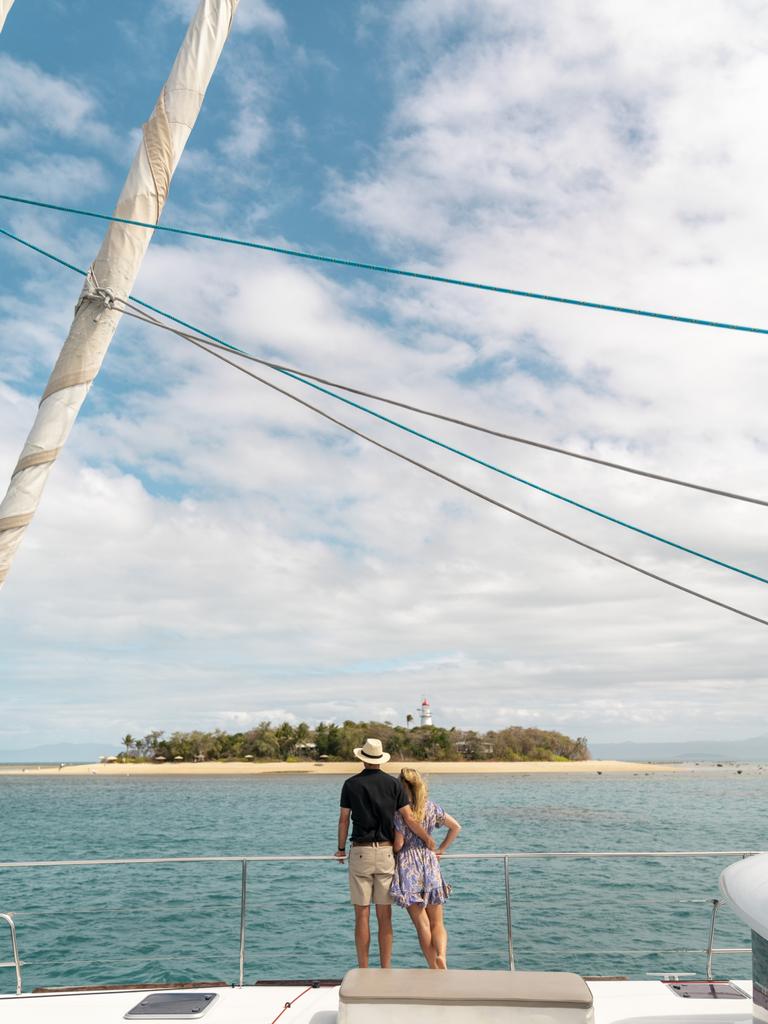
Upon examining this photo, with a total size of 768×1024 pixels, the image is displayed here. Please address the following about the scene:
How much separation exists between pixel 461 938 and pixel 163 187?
16.3 m

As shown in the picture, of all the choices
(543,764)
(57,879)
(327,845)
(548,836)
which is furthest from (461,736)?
(57,879)

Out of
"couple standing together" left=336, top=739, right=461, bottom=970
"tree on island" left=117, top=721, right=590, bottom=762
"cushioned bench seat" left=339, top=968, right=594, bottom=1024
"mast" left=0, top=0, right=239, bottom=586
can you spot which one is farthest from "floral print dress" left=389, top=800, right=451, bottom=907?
"tree on island" left=117, top=721, right=590, bottom=762

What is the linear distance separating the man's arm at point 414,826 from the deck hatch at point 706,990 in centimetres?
216

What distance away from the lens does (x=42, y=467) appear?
4.49 meters

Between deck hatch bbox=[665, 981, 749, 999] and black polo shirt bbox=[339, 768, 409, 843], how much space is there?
246 cm

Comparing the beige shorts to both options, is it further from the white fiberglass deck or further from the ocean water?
the ocean water

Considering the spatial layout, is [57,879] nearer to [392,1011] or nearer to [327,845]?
[327,845]

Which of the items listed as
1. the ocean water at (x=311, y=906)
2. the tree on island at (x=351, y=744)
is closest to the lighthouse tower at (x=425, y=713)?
the tree on island at (x=351, y=744)

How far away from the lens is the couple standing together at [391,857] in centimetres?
643

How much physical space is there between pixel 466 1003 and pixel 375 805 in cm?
213

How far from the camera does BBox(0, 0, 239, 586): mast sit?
14.7 ft

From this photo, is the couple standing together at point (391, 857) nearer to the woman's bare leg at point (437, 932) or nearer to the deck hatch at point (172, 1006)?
the woman's bare leg at point (437, 932)

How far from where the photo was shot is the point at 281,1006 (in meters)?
6.06

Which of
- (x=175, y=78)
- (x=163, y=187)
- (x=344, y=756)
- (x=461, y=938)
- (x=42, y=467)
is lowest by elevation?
(x=461, y=938)
